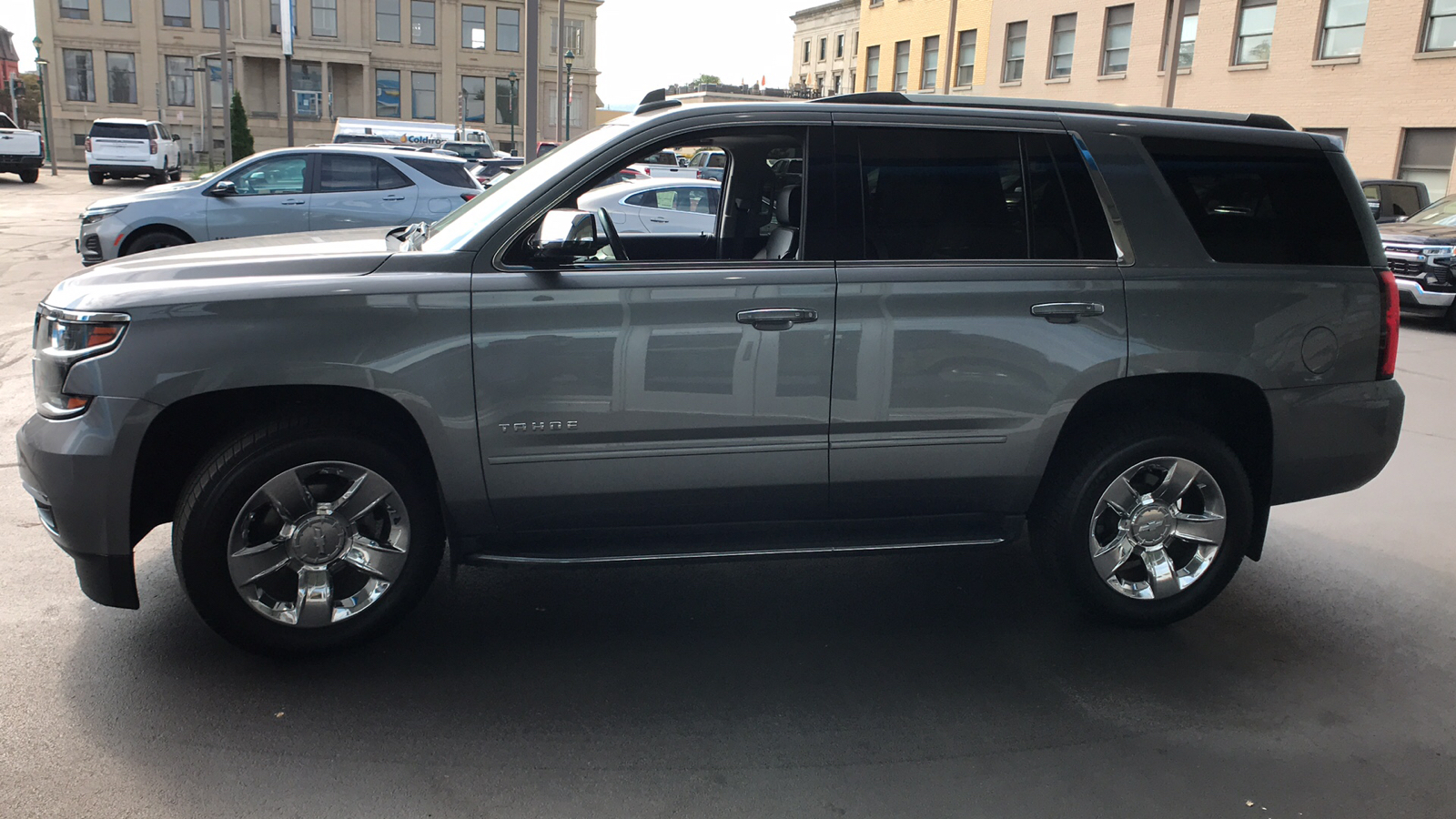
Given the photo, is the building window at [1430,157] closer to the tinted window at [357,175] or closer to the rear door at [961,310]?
the tinted window at [357,175]

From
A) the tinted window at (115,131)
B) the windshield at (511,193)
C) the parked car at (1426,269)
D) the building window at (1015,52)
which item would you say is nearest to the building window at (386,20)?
the tinted window at (115,131)

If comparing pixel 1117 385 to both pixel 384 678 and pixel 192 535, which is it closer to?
pixel 384 678

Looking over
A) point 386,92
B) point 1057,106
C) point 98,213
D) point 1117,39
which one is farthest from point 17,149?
point 1057,106

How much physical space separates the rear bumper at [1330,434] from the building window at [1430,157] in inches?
947

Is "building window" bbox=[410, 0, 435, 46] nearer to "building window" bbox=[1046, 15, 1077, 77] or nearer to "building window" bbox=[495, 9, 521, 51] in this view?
"building window" bbox=[495, 9, 521, 51]

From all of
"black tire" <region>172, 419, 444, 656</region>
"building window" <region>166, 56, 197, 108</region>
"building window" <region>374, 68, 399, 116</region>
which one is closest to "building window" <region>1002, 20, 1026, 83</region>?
"black tire" <region>172, 419, 444, 656</region>

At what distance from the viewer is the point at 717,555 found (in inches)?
152

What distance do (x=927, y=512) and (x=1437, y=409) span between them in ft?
22.1

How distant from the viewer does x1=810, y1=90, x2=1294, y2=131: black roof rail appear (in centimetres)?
409

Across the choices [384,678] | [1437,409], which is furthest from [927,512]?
[1437,409]

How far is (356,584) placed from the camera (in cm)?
389

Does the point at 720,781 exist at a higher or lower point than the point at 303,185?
lower

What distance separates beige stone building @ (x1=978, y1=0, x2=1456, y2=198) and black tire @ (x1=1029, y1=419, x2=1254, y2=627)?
25.0 meters

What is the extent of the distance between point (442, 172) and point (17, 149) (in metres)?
28.4
